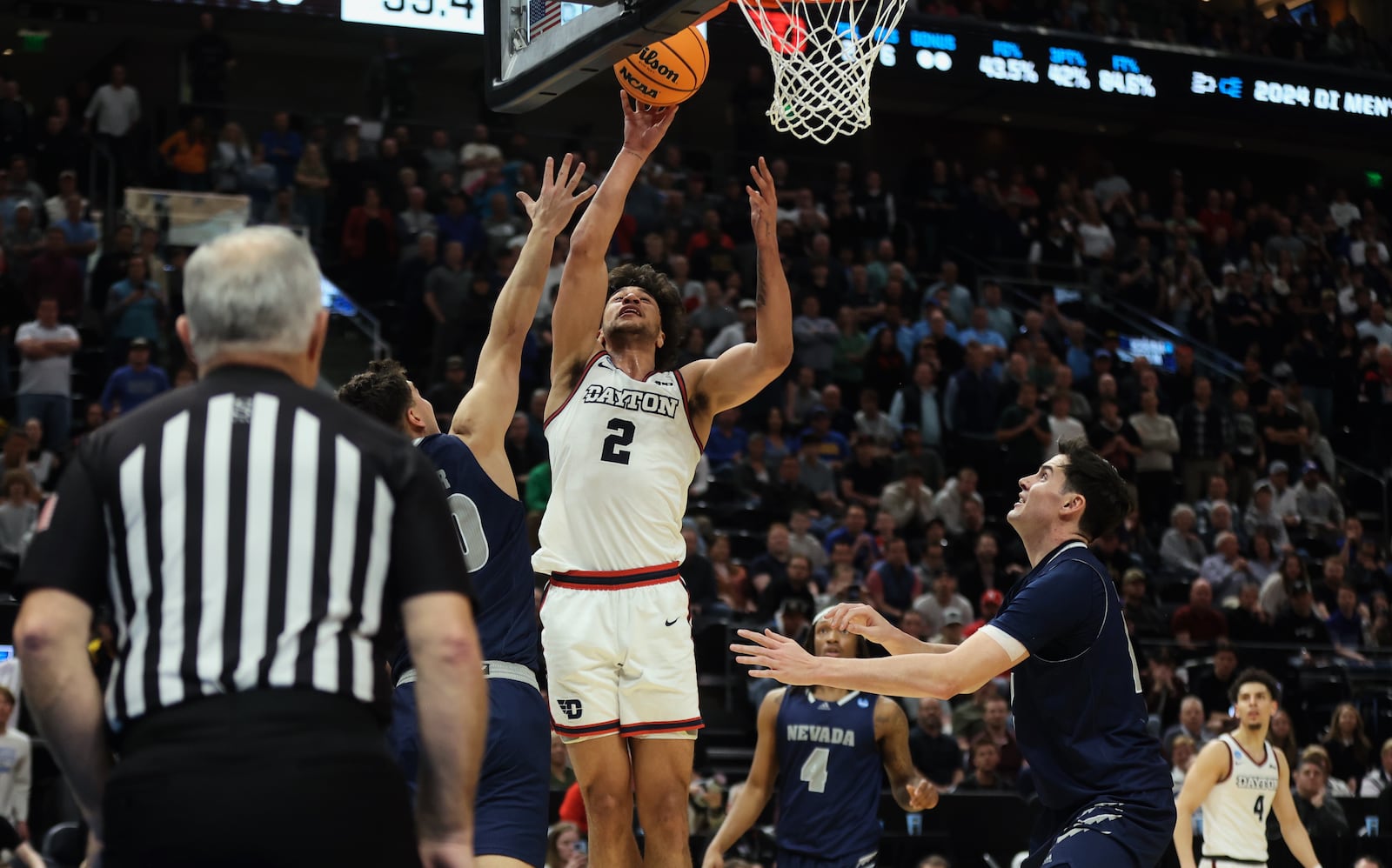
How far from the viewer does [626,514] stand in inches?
244

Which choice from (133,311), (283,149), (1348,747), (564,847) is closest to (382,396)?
(564,847)

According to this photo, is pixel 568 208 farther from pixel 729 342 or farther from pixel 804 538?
→ pixel 729 342

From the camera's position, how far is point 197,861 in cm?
273

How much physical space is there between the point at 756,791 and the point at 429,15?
21.3ft

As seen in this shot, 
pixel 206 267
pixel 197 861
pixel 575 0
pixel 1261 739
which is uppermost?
pixel 575 0

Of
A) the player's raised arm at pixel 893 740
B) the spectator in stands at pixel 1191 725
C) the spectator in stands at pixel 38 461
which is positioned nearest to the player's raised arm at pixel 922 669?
the player's raised arm at pixel 893 740

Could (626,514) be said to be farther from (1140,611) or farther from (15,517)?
(1140,611)

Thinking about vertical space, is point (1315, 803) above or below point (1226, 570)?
below

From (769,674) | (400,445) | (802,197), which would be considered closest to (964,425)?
(802,197)

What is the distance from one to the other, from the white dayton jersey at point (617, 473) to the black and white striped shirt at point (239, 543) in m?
3.09

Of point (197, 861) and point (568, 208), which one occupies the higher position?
point (568, 208)

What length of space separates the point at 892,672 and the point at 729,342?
36.0 feet

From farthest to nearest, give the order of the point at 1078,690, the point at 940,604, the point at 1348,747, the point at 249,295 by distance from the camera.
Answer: the point at 940,604 < the point at 1348,747 < the point at 1078,690 < the point at 249,295

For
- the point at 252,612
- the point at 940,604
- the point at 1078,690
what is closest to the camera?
the point at 252,612
